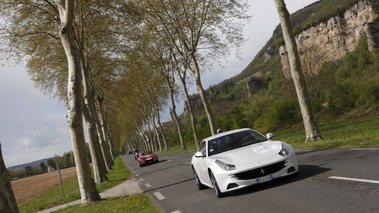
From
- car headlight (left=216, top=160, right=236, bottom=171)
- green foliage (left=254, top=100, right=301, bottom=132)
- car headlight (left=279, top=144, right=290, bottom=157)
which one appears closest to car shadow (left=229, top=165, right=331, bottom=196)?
car headlight (left=279, top=144, right=290, bottom=157)

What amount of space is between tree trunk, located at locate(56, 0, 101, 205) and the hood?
4.91 meters

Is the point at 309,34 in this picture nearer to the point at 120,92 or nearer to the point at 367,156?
the point at 120,92

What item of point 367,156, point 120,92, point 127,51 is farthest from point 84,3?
point 120,92

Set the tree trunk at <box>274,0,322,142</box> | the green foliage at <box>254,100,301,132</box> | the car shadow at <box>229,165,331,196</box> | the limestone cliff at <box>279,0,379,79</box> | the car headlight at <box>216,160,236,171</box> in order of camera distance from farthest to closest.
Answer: the limestone cliff at <box>279,0,379,79</box>, the green foliage at <box>254,100,301,132</box>, the tree trunk at <box>274,0,322,142</box>, the car shadow at <box>229,165,331,196</box>, the car headlight at <box>216,160,236,171</box>

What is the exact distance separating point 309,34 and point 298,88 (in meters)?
150

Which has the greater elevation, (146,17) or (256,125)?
(146,17)

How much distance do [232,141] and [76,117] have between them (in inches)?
199

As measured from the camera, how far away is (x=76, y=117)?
1192 cm

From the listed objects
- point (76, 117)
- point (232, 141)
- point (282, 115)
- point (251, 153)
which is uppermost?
point (76, 117)

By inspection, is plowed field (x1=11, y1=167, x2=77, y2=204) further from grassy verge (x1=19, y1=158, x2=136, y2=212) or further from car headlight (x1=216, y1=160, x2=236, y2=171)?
car headlight (x1=216, y1=160, x2=236, y2=171)

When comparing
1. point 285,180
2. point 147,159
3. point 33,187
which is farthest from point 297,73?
point 33,187

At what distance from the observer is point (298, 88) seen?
17078 millimetres

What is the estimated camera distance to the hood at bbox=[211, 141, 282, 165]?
8.19 meters

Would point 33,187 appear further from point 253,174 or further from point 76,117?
point 253,174
